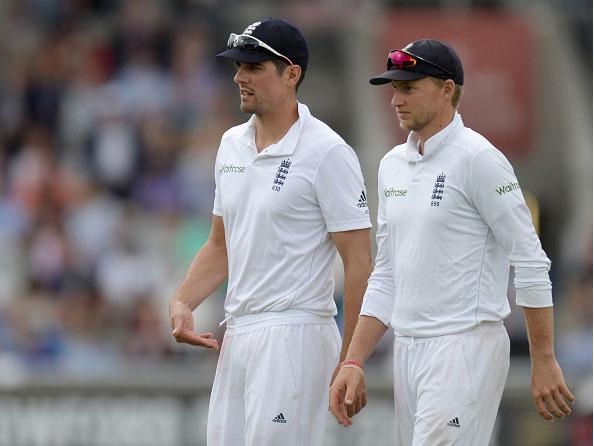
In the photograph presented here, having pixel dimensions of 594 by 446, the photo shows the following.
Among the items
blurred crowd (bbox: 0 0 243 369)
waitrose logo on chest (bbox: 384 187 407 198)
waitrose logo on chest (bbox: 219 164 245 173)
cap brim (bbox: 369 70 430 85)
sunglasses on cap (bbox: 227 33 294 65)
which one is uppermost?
sunglasses on cap (bbox: 227 33 294 65)

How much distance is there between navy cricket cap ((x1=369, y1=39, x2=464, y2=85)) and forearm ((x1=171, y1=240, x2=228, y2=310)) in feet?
3.82

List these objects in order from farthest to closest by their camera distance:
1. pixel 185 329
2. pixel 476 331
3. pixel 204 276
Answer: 1. pixel 204 276
2. pixel 185 329
3. pixel 476 331

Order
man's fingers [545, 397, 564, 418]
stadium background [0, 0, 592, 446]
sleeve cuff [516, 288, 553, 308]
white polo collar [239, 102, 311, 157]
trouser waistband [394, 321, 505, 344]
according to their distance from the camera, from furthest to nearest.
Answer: stadium background [0, 0, 592, 446], white polo collar [239, 102, 311, 157], trouser waistband [394, 321, 505, 344], sleeve cuff [516, 288, 553, 308], man's fingers [545, 397, 564, 418]

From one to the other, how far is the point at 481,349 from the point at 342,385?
0.53 meters

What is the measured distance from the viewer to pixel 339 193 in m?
5.94

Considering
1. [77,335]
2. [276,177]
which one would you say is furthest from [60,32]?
[276,177]

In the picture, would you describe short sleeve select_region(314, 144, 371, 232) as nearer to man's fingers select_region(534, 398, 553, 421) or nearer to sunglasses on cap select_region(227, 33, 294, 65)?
sunglasses on cap select_region(227, 33, 294, 65)

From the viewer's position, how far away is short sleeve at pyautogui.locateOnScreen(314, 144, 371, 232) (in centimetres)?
593

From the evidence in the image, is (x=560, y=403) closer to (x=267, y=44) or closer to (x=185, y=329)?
(x=185, y=329)

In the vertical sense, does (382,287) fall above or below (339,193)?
below

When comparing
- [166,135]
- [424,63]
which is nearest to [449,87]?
[424,63]

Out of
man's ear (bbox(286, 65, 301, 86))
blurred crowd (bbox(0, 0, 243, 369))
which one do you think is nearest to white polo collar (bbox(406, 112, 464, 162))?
man's ear (bbox(286, 65, 301, 86))

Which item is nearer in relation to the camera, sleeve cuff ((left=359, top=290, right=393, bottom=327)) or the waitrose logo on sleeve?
the waitrose logo on sleeve

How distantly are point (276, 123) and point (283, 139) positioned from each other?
77mm
